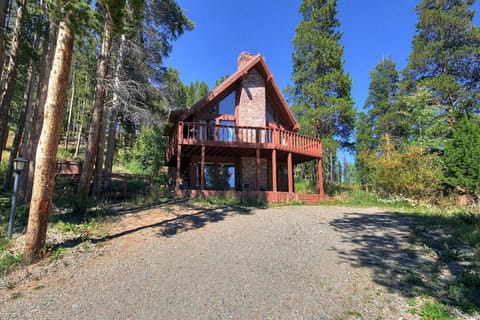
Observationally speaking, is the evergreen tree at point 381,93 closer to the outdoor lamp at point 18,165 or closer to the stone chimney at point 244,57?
the stone chimney at point 244,57

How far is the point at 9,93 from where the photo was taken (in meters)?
10.2

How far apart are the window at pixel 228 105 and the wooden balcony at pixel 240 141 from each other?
1615mm

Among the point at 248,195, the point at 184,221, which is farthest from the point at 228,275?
the point at 248,195

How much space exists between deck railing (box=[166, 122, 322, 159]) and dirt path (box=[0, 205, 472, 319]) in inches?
233

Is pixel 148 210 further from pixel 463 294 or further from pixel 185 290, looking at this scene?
pixel 463 294

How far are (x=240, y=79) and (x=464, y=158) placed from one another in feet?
48.6

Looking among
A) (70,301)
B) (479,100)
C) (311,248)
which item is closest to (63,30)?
(70,301)

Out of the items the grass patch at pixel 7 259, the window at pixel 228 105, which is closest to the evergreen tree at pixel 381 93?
the window at pixel 228 105

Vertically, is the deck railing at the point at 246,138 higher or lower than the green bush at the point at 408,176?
higher

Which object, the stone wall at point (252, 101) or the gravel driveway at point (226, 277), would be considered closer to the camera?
the gravel driveway at point (226, 277)

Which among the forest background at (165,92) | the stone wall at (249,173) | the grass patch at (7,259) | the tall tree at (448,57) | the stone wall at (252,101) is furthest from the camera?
the tall tree at (448,57)

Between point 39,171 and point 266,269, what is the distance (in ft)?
16.2

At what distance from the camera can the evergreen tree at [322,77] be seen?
1970 cm

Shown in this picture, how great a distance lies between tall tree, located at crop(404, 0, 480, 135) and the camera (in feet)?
59.1
